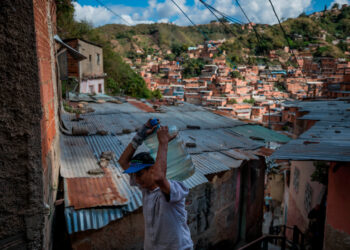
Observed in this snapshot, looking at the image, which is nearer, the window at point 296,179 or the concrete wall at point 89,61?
the window at point 296,179

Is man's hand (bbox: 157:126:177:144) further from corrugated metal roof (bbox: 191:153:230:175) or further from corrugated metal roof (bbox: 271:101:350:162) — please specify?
corrugated metal roof (bbox: 191:153:230:175)

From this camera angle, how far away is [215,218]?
219 inches

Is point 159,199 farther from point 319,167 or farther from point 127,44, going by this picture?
point 127,44

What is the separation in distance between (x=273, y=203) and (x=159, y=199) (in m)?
14.2

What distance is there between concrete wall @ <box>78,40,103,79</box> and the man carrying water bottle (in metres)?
16.5

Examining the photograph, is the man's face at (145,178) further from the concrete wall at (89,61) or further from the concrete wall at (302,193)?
the concrete wall at (89,61)

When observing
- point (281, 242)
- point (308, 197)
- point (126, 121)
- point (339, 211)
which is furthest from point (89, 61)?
point (339, 211)

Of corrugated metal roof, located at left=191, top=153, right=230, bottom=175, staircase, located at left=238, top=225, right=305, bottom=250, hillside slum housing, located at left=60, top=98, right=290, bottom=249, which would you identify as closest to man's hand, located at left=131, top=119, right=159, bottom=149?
hillside slum housing, located at left=60, top=98, right=290, bottom=249

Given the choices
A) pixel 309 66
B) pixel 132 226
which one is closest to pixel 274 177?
pixel 132 226

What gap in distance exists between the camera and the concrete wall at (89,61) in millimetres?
17516

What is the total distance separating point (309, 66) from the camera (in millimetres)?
52750

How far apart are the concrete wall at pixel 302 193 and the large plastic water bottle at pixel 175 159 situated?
5.90 m

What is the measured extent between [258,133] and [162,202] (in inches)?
298

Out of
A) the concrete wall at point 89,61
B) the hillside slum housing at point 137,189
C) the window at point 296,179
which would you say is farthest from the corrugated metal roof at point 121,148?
the concrete wall at point 89,61
